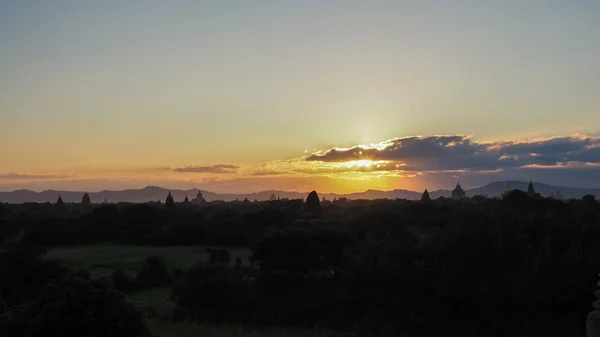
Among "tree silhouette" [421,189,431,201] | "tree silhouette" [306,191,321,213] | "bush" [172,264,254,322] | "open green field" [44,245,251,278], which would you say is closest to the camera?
"bush" [172,264,254,322]

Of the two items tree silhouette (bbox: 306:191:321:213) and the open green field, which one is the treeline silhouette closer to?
the open green field

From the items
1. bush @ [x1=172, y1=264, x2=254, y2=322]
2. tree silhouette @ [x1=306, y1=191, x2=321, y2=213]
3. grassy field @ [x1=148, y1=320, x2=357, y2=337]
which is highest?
tree silhouette @ [x1=306, y1=191, x2=321, y2=213]

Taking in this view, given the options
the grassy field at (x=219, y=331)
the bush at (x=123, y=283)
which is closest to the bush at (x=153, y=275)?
the bush at (x=123, y=283)

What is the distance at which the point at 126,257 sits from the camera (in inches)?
1372

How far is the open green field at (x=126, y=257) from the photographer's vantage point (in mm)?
30070

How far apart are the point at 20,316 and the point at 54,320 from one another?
653 mm

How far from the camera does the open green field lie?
98.7 feet

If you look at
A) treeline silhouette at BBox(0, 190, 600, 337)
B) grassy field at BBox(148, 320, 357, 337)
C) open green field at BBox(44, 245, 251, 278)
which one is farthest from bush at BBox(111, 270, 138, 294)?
grassy field at BBox(148, 320, 357, 337)

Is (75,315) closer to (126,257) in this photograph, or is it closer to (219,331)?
A: (219,331)

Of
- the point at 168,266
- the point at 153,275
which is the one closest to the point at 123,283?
the point at 153,275

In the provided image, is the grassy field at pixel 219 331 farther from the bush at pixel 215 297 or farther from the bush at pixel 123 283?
the bush at pixel 123 283

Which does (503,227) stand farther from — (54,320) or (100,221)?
(100,221)

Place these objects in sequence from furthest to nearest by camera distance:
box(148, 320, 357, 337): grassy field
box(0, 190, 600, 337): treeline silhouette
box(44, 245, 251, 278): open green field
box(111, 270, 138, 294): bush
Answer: box(44, 245, 251, 278): open green field
box(111, 270, 138, 294): bush
box(0, 190, 600, 337): treeline silhouette
box(148, 320, 357, 337): grassy field

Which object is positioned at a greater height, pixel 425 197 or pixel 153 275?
pixel 425 197
